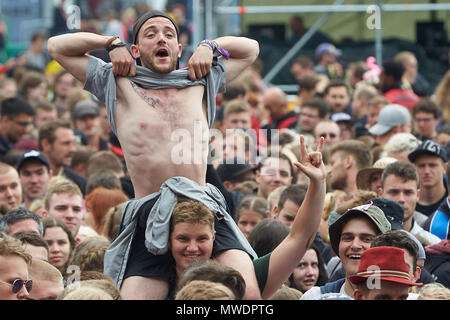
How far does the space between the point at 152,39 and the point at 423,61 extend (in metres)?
11.5

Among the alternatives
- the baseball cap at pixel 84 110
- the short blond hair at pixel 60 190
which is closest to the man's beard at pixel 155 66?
the short blond hair at pixel 60 190

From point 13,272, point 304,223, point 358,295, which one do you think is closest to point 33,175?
point 13,272

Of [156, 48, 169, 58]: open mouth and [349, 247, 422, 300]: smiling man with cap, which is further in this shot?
[156, 48, 169, 58]: open mouth

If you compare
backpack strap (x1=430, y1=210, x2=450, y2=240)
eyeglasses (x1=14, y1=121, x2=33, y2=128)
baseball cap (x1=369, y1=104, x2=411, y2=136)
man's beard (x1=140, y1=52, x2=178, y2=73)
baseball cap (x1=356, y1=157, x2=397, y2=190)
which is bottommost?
backpack strap (x1=430, y1=210, x2=450, y2=240)

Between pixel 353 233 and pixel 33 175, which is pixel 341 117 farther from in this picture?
pixel 353 233

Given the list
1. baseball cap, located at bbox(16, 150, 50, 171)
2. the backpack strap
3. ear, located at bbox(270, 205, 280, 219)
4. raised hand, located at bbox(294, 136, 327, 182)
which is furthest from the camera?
baseball cap, located at bbox(16, 150, 50, 171)

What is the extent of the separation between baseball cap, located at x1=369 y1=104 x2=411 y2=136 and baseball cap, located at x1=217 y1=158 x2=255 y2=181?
1664 millimetres

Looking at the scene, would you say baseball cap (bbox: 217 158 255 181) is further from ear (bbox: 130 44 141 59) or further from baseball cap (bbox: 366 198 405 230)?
ear (bbox: 130 44 141 59)

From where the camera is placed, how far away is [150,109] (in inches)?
249

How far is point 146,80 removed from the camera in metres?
6.41

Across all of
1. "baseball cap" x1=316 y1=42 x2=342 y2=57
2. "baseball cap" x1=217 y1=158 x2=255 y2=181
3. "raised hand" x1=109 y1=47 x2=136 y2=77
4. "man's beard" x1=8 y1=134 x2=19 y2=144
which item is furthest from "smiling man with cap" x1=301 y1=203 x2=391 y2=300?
"baseball cap" x1=316 y1=42 x2=342 y2=57

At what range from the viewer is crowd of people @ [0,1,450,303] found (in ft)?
18.9

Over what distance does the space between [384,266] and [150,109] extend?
1747 millimetres
